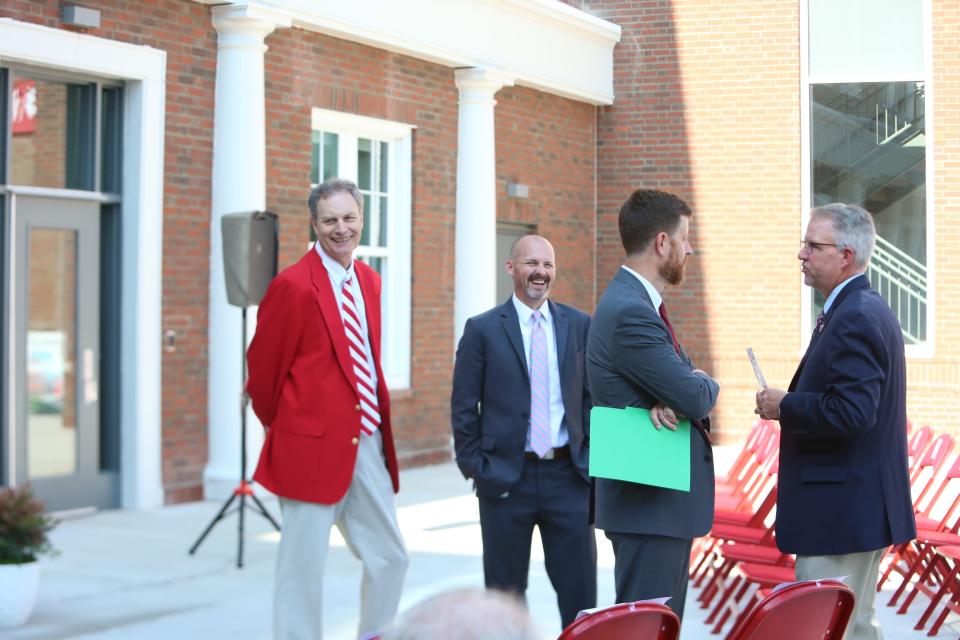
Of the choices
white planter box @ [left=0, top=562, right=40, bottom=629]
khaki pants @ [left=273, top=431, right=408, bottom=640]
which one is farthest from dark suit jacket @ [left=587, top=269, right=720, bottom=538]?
white planter box @ [left=0, top=562, right=40, bottom=629]

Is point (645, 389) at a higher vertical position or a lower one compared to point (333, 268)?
lower

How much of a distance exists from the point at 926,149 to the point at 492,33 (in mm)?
4933

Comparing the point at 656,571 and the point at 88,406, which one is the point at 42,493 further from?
the point at 656,571

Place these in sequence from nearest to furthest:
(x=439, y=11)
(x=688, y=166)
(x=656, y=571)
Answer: (x=656, y=571)
(x=439, y=11)
(x=688, y=166)

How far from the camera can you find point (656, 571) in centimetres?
388

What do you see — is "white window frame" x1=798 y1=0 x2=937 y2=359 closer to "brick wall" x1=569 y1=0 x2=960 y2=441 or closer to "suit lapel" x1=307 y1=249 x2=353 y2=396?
"brick wall" x1=569 y1=0 x2=960 y2=441

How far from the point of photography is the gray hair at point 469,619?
1.73 meters

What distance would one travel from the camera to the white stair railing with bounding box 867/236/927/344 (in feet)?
47.9

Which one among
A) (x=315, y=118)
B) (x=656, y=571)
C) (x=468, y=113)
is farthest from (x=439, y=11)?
(x=656, y=571)

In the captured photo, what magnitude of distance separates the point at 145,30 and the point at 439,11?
3.62 metres

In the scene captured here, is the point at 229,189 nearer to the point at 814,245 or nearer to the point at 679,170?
the point at 814,245

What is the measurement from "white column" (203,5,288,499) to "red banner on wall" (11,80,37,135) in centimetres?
149

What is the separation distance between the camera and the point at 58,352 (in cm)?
921

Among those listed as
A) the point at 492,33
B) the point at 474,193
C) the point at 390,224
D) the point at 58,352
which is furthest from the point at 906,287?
the point at 58,352
